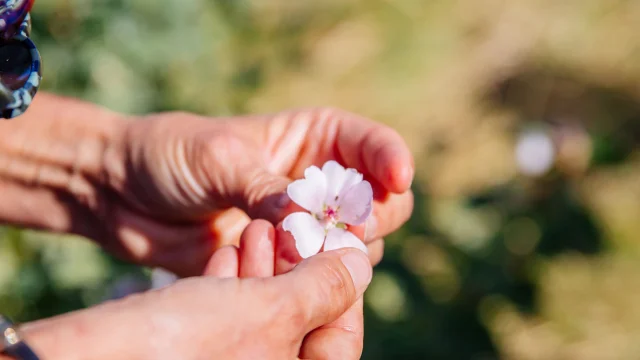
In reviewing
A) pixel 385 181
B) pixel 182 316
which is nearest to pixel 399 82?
pixel 385 181

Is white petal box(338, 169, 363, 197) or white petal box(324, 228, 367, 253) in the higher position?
white petal box(338, 169, 363, 197)

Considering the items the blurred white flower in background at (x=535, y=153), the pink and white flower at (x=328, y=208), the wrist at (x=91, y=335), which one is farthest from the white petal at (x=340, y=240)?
the blurred white flower in background at (x=535, y=153)

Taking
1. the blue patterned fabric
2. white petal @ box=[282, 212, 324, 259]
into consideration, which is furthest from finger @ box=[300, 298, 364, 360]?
the blue patterned fabric

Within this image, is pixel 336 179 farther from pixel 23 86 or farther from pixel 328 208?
pixel 23 86

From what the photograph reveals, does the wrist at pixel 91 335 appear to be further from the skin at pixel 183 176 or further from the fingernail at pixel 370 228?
the fingernail at pixel 370 228

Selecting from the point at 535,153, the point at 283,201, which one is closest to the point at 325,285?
the point at 283,201

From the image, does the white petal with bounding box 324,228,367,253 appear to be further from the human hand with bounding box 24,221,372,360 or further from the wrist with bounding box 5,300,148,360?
the wrist with bounding box 5,300,148,360

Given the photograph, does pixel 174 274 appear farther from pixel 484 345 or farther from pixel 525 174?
pixel 525 174
